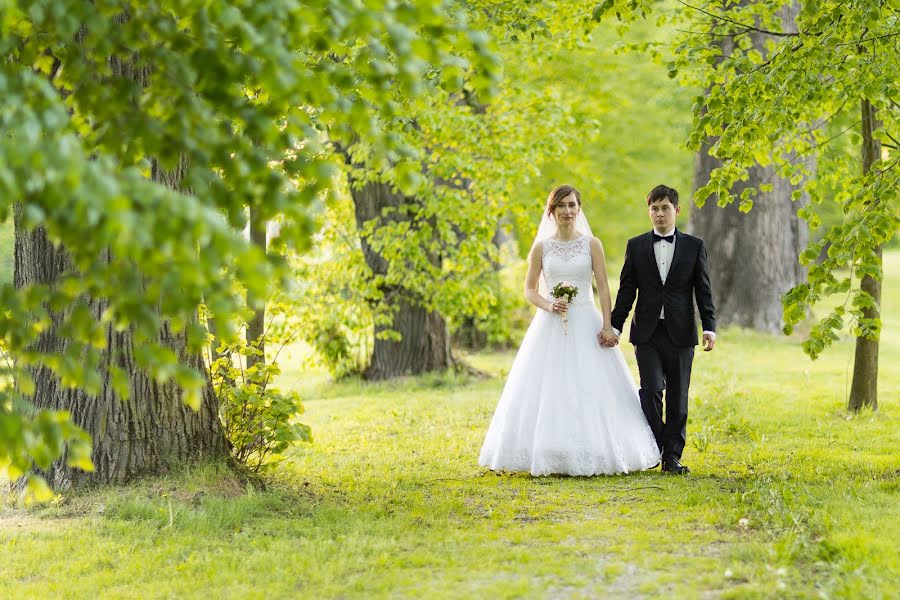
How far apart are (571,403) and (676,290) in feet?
3.69

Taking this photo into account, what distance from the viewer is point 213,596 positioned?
4648 mm

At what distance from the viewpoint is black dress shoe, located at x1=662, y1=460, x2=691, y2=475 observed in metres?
7.25

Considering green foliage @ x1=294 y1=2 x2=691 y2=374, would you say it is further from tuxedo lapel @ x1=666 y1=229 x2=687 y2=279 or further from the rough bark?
the rough bark

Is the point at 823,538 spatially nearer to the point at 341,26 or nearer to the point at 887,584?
the point at 887,584

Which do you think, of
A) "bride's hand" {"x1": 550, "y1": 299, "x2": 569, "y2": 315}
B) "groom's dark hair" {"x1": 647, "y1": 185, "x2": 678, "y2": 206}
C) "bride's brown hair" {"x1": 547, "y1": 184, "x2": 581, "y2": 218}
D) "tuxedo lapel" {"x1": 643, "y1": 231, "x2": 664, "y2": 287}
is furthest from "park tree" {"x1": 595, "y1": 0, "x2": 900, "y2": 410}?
"bride's hand" {"x1": 550, "y1": 299, "x2": 569, "y2": 315}

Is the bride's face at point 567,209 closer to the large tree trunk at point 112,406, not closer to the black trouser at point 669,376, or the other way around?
the black trouser at point 669,376

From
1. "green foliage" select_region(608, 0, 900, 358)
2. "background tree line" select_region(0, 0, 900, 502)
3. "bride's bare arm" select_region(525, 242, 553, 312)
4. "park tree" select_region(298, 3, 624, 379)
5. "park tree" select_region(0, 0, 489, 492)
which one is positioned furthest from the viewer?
"park tree" select_region(298, 3, 624, 379)

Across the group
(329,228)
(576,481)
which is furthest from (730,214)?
(576,481)

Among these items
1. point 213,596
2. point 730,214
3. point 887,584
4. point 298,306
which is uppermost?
point 730,214

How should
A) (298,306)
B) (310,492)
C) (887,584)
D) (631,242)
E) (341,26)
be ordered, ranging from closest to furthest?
(341,26), (887,584), (310,492), (631,242), (298,306)

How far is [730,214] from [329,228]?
8.38 meters

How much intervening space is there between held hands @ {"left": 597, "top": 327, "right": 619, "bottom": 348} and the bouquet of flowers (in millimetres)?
265

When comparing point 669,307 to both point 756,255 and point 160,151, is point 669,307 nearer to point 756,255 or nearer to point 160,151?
point 160,151

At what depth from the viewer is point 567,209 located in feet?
25.3
